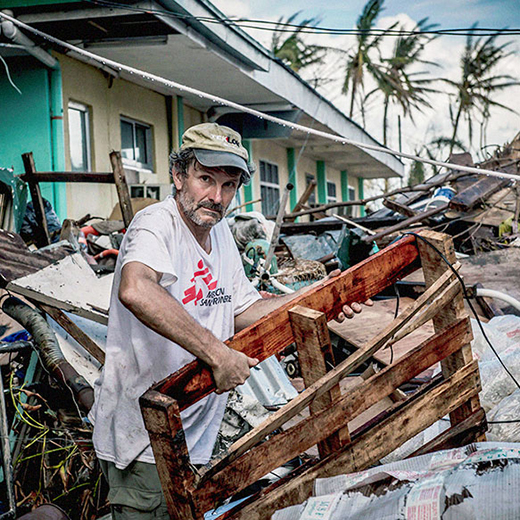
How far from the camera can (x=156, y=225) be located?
2.00 metres

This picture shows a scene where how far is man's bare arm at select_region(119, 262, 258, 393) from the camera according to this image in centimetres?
166

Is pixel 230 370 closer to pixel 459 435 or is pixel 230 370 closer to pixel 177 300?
pixel 177 300

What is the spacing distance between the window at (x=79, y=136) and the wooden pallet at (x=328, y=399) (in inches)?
248

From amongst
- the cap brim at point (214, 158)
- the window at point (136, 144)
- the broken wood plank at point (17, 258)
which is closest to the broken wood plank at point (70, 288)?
the broken wood plank at point (17, 258)

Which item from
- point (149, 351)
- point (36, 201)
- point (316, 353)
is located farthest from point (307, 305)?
point (36, 201)

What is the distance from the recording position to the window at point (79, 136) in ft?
24.9

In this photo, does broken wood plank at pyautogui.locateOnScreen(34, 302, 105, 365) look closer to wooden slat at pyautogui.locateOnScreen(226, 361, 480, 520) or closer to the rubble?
the rubble

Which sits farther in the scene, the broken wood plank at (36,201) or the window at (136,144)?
the window at (136,144)

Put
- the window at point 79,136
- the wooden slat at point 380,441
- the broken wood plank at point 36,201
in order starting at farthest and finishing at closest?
the window at point 79,136 < the broken wood plank at point 36,201 < the wooden slat at point 380,441

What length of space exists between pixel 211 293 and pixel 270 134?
8.95 m

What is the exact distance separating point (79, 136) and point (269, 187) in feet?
21.9

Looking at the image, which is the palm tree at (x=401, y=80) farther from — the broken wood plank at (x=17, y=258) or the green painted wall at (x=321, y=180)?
the broken wood plank at (x=17, y=258)

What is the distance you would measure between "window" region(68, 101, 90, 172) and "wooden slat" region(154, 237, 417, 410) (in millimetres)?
6251

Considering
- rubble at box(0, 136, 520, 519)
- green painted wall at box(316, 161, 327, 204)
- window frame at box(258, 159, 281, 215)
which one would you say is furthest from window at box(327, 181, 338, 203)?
rubble at box(0, 136, 520, 519)
